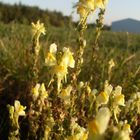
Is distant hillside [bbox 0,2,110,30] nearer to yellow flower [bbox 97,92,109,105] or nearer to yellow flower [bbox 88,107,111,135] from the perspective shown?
yellow flower [bbox 97,92,109,105]

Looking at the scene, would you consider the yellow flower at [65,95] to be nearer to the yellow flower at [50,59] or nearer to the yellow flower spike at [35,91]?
the yellow flower at [50,59]

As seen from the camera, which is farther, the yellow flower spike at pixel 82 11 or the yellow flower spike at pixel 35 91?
the yellow flower spike at pixel 35 91

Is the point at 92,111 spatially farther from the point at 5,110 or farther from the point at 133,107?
the point at 5,110

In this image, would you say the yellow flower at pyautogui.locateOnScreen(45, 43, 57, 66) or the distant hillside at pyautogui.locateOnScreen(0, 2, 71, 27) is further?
the distant hillside at pyautogui.locateOnScreen(0, 2, 71, 27)

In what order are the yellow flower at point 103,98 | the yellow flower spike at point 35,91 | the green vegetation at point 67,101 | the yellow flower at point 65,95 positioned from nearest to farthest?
the green vegetation at point 67,101 → the yellow flower at point 103,98 → the yellow flower at point 65,95 → the yellow flower spike at point 35,91

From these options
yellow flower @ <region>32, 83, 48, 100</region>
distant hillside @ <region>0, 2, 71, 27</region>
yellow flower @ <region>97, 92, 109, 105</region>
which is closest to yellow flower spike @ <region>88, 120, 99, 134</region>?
yellow flower @ <region>97, 92, 109, 105</region>

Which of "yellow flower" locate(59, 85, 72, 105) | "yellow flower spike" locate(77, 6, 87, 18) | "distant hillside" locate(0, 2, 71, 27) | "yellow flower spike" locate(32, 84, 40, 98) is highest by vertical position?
"yellow flower spike" locate(77, 6, 87, 18)

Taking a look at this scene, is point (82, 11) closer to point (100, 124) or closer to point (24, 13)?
point (100, 124)

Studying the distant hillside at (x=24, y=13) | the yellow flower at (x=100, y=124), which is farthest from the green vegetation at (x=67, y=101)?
the distant hillside at (x=24, y=13)

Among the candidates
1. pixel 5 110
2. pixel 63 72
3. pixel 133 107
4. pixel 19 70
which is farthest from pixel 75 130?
pixel 19 70

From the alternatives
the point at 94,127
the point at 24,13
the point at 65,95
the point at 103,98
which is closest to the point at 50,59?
the point at 65,95

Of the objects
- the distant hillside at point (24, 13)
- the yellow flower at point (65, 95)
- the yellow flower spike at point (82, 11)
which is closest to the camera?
the yellow flower at point (65, 95)

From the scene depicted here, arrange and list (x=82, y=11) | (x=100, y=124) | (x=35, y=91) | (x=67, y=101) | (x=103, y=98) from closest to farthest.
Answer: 1. (x=100, y=124)
2. (x=103, y=98)
3. (x=67, y=101)
4. (x=82, y=11)
5. (x=35, y=91)
